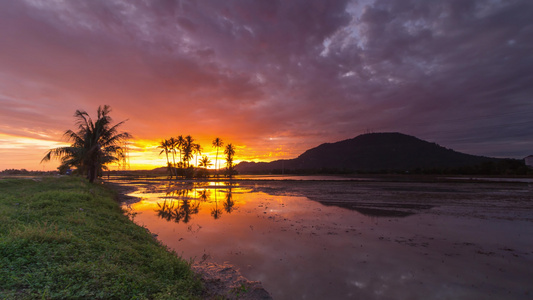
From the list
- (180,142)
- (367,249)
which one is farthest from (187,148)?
(367,249)

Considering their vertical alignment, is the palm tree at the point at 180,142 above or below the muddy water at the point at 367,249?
above

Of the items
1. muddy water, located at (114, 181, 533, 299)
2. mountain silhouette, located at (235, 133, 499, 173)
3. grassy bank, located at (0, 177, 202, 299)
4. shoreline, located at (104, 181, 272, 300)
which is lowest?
muddy water, located at (114, 181, 533, 299)

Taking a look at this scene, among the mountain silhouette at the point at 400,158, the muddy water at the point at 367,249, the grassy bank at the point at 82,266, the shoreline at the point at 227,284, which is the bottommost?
the muddy water at the point at 367,249

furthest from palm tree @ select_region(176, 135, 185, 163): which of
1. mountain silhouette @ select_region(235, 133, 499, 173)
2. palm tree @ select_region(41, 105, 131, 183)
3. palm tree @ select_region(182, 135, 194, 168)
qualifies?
mountain silhouette @ select_region(235, 133, 499, 173)

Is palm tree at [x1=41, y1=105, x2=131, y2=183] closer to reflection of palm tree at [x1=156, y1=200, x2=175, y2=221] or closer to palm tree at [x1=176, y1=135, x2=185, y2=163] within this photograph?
reflection of palm tree at [x1=156, y1=200, x2=175, y2=221]

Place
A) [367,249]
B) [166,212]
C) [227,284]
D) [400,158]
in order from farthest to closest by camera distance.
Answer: [400,158], [166,212], [367,249], [227,284]

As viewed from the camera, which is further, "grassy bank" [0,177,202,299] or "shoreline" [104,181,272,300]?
"shoreline" [104,181,272,300]

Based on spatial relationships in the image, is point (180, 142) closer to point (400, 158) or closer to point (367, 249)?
point (367, 249)

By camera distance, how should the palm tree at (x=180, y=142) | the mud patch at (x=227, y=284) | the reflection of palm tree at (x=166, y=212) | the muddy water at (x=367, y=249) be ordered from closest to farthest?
the mud patch at (x=227, y=284), the muddy water at (x=367, y=249), the reflection of palm tree at (x=166, y=212), the palm tree at (x=180, y=142)

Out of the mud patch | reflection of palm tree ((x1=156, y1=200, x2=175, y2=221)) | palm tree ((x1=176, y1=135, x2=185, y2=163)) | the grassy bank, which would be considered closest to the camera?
the grassy bank

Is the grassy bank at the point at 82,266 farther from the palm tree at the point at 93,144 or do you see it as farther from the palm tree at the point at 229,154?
the palm tree at the point at 229,154

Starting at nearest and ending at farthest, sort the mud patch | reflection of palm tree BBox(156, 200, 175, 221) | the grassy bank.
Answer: the grassy bank < the mud patch < reflection of palm tree BBox(156, 200, 175, 221)

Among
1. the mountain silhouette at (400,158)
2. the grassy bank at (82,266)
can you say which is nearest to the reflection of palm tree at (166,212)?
the grassy bank at (82,266)

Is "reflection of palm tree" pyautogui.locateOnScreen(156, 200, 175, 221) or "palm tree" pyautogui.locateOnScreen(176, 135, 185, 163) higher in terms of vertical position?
"palm tree" pyautogui.locateOnScreen(176, 135, 185, 163)
